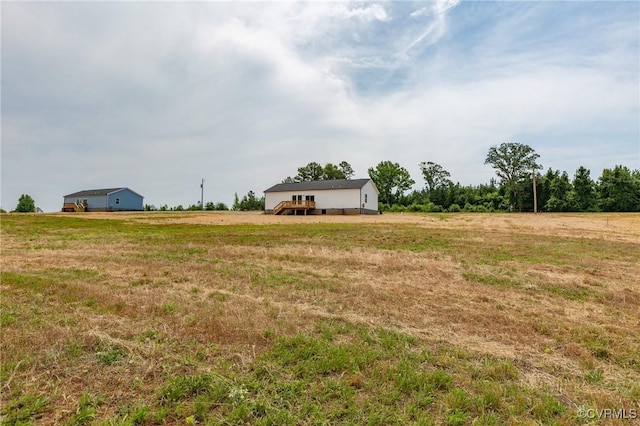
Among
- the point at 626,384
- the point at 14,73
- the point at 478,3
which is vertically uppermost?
the point at 478,3

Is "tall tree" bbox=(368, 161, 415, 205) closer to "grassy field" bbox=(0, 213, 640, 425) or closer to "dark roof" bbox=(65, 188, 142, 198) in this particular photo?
"dark roof" bbox=(65, 188, 142, 198)

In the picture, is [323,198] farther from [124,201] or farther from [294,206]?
[124,201]

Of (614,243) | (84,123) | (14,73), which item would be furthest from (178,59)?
(614,243)

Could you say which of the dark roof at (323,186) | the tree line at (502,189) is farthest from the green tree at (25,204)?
the dark roof at (323,186)

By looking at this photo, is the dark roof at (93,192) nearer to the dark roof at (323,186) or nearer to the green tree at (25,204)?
the green tree at (25,204)

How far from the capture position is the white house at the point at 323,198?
127ft

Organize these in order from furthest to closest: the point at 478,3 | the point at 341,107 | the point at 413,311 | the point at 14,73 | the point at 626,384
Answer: the point at 341,107 < the point at 14,73 < the point at 478,3 < the point at 413,311 < the point at 626,384

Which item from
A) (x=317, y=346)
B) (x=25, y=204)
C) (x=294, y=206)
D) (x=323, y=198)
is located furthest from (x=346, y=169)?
(x=317, y=346)

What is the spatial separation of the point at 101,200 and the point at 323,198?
3412cm

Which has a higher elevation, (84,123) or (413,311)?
(84,123)

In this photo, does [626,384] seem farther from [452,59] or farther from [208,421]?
[452,59]

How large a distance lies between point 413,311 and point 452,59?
644 inches

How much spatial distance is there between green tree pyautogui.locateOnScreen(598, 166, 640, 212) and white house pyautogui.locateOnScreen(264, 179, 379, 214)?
1142 inches

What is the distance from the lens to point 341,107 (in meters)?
23.5
